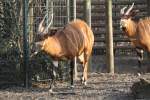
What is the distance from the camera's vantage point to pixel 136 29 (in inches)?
494

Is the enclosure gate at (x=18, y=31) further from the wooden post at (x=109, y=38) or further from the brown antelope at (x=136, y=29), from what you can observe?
the wooden post at (x=109, y=38)

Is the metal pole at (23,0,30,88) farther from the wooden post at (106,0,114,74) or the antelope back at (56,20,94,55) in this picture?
the wooden post at (106,0,114,74)

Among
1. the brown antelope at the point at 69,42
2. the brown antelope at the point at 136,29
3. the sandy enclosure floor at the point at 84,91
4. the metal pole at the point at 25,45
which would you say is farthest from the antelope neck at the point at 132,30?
the metal pole at the point at 25,45

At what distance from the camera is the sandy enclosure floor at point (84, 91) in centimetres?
1020

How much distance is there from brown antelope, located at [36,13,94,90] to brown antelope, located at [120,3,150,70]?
1199 mm

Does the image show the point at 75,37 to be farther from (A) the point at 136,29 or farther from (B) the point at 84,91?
(A) the point at 136,29

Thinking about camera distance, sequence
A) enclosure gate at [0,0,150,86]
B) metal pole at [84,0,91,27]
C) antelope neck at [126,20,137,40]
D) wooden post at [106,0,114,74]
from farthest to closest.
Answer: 1. wooden post at [106,0,114,74]
2. metal pole at [84,0,91,27]
3. antelope neck at [126,20,137,40]
4. enclosure gate at [0,0,150,86]

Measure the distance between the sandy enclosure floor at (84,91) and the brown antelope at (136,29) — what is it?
30.9 inches

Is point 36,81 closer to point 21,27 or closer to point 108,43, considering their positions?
point 21,27

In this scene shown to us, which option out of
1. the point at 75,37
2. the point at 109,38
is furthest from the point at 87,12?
the point at 75,37

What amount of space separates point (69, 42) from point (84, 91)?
101 centimetres

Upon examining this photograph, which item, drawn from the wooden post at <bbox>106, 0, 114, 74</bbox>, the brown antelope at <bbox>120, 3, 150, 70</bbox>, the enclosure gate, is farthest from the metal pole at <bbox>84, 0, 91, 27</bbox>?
the enclosure gate

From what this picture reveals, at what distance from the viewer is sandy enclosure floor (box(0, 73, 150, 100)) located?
10.2 m

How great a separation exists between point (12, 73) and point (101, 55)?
220 inches
